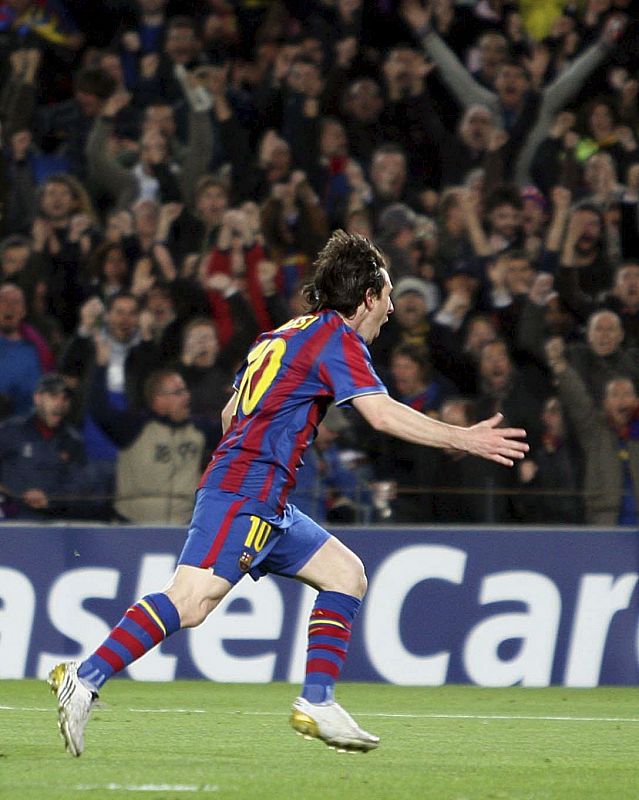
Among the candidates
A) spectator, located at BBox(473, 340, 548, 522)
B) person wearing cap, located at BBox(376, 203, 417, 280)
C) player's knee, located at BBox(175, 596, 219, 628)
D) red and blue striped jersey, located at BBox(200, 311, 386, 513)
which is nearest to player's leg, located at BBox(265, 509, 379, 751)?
red and blue striped jersey, located at BBox(200, 311, 386, 513)

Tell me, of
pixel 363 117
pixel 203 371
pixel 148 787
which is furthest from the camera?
pixel 363 117

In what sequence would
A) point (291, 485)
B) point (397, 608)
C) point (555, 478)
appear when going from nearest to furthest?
point (291, 485), point (397, 608), point (555, 478)

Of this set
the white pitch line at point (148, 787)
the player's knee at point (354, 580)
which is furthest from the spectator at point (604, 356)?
the white pitch line at point (148, 787)

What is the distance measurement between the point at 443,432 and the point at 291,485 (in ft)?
2.35

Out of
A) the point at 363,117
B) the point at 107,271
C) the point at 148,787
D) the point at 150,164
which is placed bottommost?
the point at 148,787

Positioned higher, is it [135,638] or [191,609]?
[191,609]

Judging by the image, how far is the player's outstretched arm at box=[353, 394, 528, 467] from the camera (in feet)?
18.0

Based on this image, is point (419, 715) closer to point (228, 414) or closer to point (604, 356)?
point (228, 414)

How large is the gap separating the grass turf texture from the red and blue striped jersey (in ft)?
3.19

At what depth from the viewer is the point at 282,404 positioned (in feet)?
19.4

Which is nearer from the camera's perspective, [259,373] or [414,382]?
[259,373]

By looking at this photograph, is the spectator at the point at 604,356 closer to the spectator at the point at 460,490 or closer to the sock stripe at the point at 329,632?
the spectator at the point at 460,490

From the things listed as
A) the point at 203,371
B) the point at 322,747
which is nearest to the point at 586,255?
the point at 203,371

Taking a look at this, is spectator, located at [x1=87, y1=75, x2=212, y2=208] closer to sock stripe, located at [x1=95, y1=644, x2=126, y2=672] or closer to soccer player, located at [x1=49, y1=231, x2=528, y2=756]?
soccer player, located at [x1=49, y1=231, x2=528, y2=756]
